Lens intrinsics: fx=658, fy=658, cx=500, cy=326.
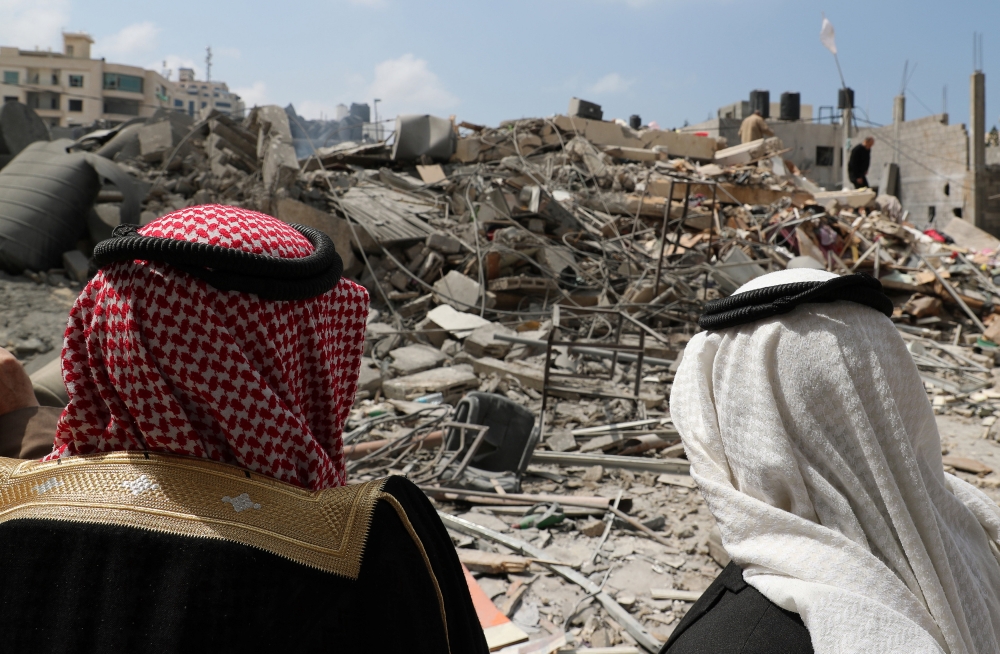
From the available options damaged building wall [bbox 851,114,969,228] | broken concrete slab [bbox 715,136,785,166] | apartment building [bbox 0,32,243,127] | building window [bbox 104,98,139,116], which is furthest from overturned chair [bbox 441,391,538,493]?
building window [bbox 104,98,139,116]

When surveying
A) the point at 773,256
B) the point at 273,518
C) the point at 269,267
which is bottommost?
the point at 273,518

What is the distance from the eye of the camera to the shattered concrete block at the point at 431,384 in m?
7.11

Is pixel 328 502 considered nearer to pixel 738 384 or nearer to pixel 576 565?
pixel 738 384

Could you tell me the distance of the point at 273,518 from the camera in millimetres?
993

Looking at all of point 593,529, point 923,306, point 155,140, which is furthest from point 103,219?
point 923,306

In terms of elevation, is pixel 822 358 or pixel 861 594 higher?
pixel 822 358

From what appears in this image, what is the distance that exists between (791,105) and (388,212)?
87.5ft

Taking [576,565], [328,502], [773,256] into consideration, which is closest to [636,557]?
[576,565]

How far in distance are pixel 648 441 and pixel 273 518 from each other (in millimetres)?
5135

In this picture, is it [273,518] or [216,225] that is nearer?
[273,518]

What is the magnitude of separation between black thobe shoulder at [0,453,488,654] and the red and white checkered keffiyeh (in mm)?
48

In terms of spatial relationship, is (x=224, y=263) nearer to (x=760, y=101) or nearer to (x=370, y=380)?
(x=370, y=380)

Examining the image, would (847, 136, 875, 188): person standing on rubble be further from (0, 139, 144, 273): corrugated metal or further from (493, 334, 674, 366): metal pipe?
(0, 139, 144, 273): corrugated metal

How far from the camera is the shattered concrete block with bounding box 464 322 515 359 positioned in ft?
27.1
